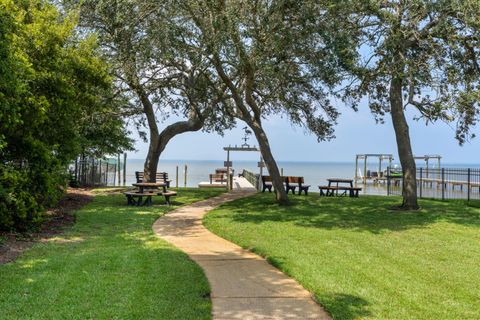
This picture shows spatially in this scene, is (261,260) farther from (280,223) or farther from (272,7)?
(272,7)

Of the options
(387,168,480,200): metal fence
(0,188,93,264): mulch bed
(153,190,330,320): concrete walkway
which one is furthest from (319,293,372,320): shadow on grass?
(387,168,480,200): metal fence

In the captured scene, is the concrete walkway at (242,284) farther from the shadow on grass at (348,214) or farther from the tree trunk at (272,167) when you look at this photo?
the tree trunk at (272,167)

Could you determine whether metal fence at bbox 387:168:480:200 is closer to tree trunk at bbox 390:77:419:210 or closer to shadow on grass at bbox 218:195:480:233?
shadow on grass at bbox 218:195:480:233

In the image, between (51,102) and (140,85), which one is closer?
(51,102)

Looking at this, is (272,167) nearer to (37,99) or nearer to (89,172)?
(37,99)

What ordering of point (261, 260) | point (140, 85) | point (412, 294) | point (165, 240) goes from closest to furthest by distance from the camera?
point (412, 294), point (261, 260), point (165, 240), point (140, 85)

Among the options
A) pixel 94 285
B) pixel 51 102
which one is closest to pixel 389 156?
pixel 51 102

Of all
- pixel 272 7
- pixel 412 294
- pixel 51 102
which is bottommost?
pixel 412 294

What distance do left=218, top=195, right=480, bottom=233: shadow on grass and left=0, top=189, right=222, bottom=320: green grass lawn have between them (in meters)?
4.21

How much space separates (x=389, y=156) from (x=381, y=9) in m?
30.4

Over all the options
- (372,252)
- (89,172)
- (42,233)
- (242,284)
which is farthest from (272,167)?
(89,172)

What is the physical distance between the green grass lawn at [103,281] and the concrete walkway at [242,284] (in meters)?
0.23

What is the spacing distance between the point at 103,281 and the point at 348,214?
9.00m

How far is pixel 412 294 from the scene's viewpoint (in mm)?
5438
